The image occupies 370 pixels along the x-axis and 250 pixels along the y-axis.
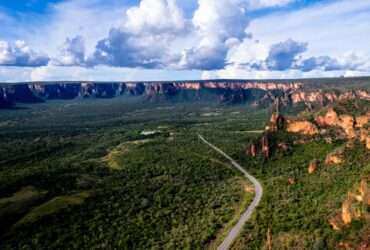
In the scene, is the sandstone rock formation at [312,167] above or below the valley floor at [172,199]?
above

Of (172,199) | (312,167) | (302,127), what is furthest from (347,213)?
(302,127)

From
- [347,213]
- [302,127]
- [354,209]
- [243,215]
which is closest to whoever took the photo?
[354,209]

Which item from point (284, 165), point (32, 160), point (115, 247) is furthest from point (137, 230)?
point (32, 160)

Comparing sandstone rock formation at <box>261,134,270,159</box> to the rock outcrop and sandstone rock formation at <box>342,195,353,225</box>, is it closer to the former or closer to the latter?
the rock outcrop

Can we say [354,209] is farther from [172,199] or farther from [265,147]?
[265,147]

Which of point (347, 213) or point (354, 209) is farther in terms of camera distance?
point (347, 213)

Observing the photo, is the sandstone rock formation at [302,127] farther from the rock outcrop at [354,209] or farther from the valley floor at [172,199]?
the rock outcrop at [354,209]

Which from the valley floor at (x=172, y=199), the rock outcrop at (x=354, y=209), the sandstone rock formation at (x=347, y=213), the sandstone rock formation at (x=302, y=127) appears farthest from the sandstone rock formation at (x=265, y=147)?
the sandstone rock formation at (x=347, y=213)

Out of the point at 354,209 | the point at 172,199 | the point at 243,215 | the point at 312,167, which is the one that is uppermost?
the point at 354,209

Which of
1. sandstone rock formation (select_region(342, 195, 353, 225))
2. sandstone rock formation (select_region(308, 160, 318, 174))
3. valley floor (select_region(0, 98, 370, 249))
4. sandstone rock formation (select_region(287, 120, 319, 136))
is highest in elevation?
sandstone rock formation (select_region(287, 120, 319, 136))

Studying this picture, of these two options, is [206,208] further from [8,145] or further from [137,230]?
[8,145]

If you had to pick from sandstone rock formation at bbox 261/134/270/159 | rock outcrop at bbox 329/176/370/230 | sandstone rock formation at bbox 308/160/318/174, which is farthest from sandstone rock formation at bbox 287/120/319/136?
rock outcrop at bbox 329/176/370/230
